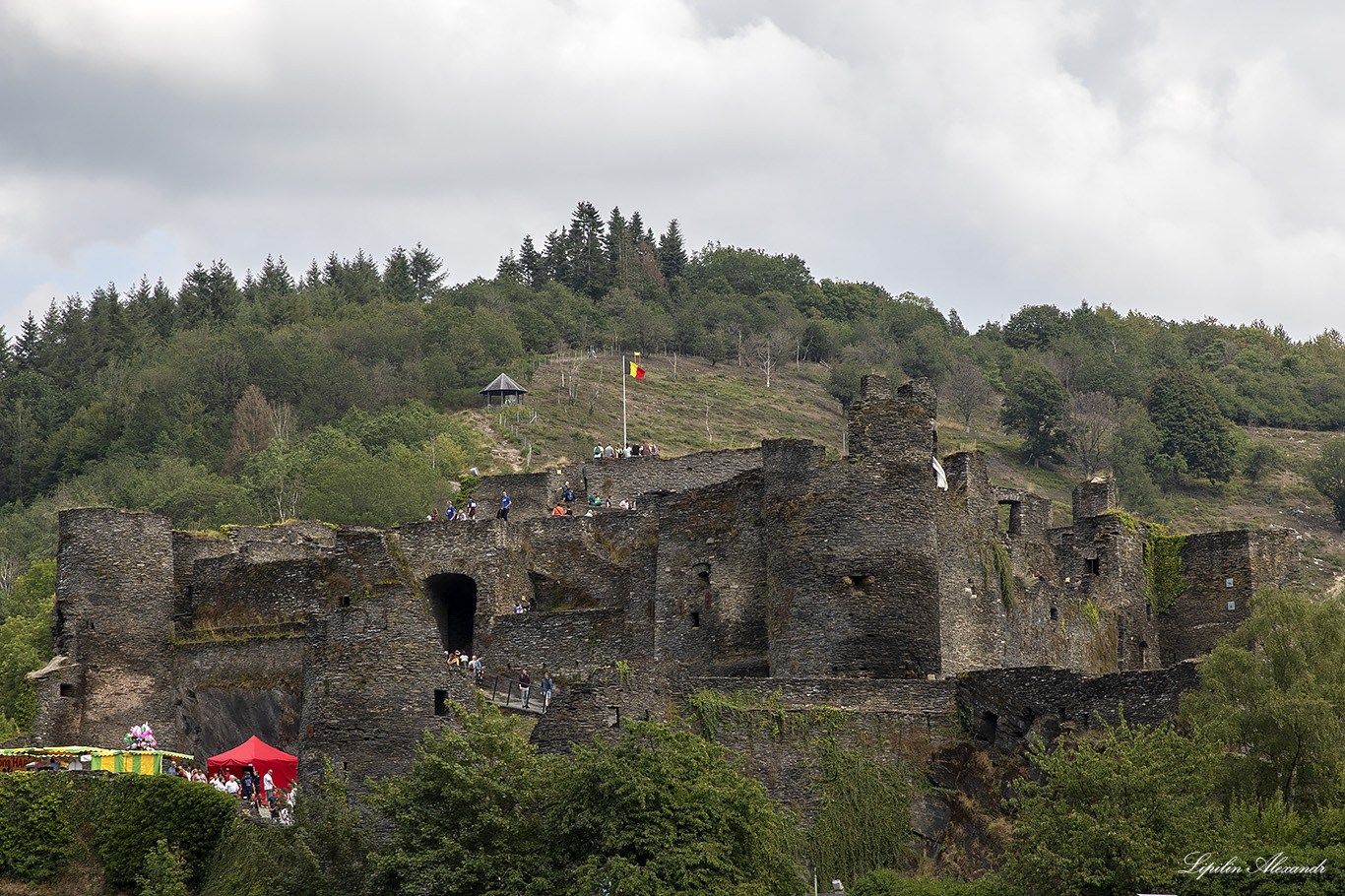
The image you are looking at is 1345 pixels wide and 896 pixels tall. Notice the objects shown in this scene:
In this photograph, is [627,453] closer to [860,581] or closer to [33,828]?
[860,581]

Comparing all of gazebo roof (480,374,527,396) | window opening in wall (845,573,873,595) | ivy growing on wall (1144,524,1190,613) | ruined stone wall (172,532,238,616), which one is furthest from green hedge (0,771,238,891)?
gazebo roof (480,374,527,396)

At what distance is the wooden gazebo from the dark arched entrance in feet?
157

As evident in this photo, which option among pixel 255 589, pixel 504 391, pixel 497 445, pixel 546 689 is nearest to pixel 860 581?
pixel 546 689

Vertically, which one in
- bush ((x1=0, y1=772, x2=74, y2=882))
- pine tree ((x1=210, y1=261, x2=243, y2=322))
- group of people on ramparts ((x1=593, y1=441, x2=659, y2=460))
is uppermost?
pine tree ((x1=210, y1=261, x2=243, y2=322))

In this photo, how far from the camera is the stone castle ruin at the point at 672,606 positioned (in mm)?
39906

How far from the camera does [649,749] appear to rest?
34.4 metres

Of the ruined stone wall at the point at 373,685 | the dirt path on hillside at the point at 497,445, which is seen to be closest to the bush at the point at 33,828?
the ruined stone wall at the point at 373,685

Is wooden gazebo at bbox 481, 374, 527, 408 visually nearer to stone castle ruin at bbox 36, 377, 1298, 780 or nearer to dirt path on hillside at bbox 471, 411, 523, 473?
dirt path on hillside at bbox 471, 411, 523, 473

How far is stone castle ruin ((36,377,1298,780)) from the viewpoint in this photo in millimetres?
39906

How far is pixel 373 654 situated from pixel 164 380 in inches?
3295

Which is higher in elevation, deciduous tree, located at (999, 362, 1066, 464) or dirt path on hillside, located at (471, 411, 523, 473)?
deciduous tree, located at (999, 362, 1066, 464)

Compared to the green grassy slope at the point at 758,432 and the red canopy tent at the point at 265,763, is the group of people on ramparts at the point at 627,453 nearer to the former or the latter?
the red canopy tent at the point at 265,763

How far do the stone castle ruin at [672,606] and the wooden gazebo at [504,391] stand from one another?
4492 cm

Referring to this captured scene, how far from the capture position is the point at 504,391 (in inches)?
4156
